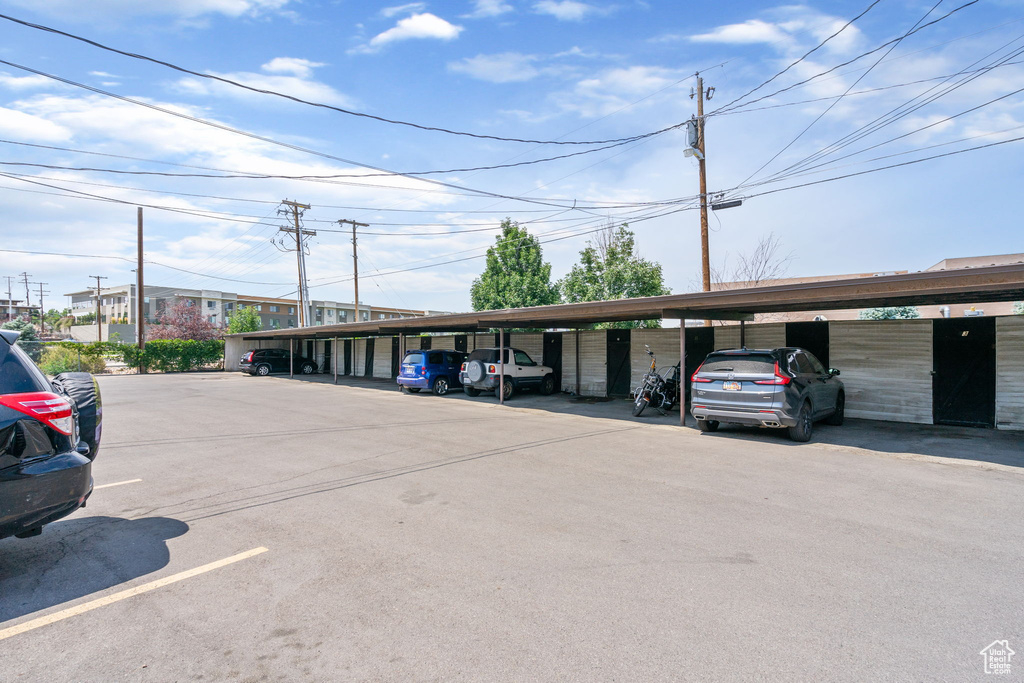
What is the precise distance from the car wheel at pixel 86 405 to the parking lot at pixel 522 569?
2.75 feet

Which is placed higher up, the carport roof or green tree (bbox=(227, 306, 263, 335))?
green tree (bbox=(227, 306, 263, 335))

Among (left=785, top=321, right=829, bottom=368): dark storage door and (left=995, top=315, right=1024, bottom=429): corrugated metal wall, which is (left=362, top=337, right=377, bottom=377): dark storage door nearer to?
(left=785, top=321, right=829, bottom=368): dark storage door

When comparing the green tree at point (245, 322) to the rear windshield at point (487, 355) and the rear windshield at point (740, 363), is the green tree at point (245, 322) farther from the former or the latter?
the rear windshield at point (740, 363)

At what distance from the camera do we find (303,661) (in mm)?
2961

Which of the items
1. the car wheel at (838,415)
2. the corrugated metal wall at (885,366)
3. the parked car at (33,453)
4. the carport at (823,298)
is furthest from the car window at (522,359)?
the parked car at (33,453)

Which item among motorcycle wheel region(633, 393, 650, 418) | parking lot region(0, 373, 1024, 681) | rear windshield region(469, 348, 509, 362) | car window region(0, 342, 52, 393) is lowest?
parking lot region(0, 373, 1024, 681)

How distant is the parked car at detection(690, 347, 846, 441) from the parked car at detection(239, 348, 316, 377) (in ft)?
85.1

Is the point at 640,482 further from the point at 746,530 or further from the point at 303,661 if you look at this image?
the point at 303,661

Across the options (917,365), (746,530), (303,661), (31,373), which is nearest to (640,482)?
(746,530)

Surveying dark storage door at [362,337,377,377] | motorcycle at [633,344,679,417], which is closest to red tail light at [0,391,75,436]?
motorcycle at [633,344,679,417]

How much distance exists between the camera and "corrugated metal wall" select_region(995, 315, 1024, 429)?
10875 millimetres

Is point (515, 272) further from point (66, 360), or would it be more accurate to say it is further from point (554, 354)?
point (66, 360)

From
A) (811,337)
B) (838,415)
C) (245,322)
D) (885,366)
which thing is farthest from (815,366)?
(245,322)

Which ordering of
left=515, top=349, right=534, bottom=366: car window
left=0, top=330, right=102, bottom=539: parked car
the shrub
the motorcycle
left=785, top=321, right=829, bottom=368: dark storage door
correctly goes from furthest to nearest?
the shrub < left=515, top=349, right=534, bottom=366: car window < the motorcycle < left=785, top=321, right=829, bottom=368: dark storage door < left=0, top=330, right=102, bottom=539: parked car
